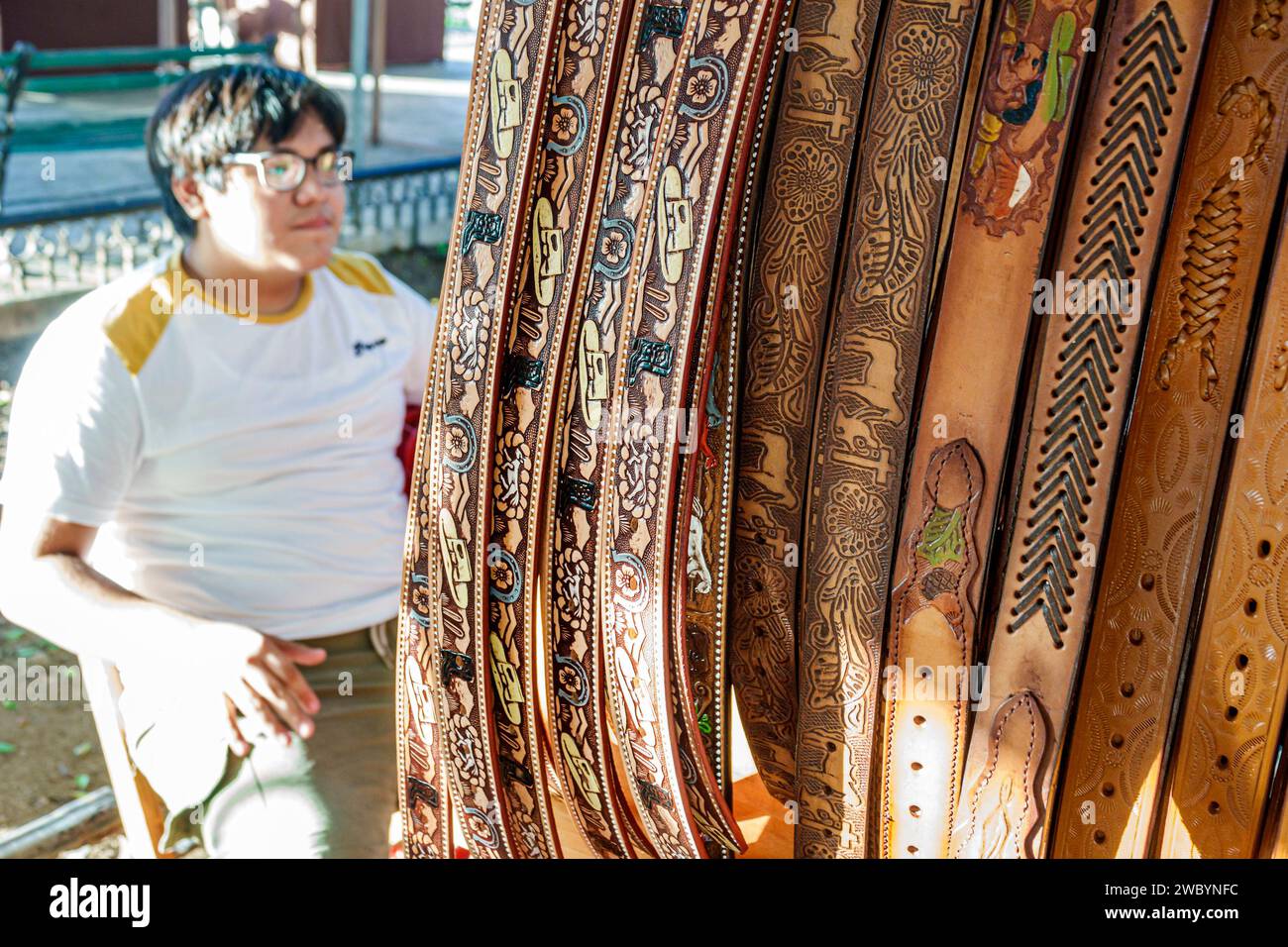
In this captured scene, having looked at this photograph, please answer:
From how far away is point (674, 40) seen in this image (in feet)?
2.70

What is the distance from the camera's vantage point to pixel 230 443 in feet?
4.21

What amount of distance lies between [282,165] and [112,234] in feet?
10.4

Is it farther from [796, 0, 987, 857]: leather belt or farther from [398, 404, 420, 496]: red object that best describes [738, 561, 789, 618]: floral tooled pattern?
[398, 404, 420, 496]: red object

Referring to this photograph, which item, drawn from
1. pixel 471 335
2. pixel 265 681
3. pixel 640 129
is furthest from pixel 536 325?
pixel 265 681

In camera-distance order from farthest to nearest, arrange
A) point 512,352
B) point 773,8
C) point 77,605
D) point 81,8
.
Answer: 1. point 81,8
2. point 77,605
3. point 512,352
4. point 773,8

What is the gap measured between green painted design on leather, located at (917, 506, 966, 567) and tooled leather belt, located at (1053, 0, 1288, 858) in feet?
0.33

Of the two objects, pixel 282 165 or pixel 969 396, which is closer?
pixel 969 396

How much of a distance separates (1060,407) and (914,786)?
0.30 meters

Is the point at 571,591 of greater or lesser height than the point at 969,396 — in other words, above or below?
below

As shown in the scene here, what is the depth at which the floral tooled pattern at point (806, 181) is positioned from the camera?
2.92 feet

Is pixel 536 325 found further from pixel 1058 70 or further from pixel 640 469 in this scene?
pixel 1058 70

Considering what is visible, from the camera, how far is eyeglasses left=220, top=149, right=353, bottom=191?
51.4 inches
